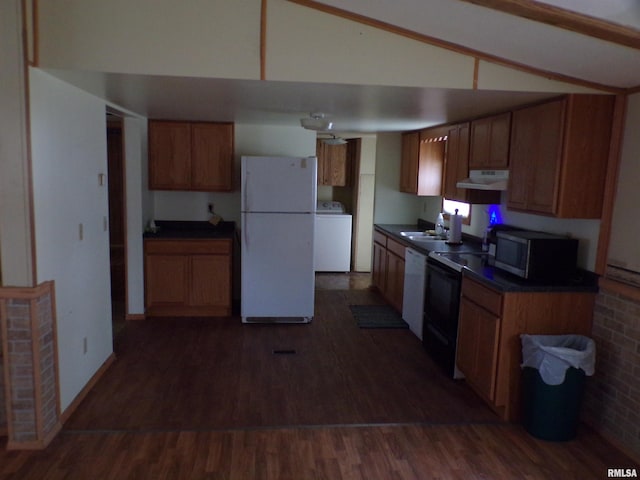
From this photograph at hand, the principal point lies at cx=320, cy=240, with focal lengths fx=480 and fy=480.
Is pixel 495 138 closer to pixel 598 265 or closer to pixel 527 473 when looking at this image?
pixel 598 265

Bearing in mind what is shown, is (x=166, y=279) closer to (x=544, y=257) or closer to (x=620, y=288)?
(x=544, y=257)

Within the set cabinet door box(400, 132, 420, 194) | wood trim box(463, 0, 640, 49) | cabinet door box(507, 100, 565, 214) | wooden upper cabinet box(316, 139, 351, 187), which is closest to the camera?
wood trim box(463, 0, 640, 49)

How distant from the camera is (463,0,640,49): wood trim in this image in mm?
1973

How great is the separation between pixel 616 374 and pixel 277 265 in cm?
302

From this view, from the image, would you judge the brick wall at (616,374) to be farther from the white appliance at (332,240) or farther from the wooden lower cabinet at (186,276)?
the white appliance at (332,240)

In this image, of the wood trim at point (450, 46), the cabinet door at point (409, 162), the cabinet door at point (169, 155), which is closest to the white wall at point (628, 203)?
the wood trim at point (450, 46)

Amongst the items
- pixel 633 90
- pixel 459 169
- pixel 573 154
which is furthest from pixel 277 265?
pixel 633 90

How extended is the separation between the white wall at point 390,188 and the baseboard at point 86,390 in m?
3.67

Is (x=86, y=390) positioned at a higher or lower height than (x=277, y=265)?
lower

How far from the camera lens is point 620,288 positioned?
2.81 m

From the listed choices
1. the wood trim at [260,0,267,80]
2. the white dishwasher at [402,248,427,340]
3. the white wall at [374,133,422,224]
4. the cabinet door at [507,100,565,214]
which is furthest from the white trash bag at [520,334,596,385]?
the white wall at [374,133,422,224]

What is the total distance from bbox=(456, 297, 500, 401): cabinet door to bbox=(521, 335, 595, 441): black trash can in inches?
7.6

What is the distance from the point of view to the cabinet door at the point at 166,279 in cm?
490

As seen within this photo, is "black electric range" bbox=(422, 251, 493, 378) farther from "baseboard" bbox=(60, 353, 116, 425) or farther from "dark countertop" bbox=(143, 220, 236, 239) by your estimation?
"baseboard" bbox=(60, 353, 116, 425)
